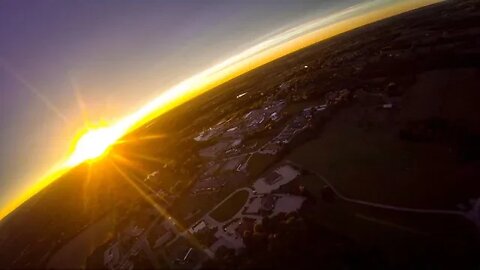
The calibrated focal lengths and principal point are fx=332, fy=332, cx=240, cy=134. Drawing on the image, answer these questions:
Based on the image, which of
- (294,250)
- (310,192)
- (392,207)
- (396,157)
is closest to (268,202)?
(310,192)

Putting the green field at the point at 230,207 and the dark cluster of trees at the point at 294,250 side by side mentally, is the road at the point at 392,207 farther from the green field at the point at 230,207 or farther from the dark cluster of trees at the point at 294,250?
the green field at the point at 230,207

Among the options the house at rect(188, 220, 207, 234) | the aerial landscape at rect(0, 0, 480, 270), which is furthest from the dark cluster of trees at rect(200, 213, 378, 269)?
the house at rect(188, 220, 207, 234)

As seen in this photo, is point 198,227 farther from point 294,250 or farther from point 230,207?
point 294,250

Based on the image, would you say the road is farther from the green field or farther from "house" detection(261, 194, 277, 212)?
the green field

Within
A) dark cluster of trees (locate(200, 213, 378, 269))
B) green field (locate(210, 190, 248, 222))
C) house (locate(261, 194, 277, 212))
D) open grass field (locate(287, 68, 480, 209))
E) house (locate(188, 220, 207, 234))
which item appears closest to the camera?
dark cluster of trees (locate(200, 213, 378, 269))

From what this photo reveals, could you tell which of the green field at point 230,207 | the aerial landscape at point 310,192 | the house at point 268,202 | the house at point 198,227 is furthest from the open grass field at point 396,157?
the house at point 198,227
